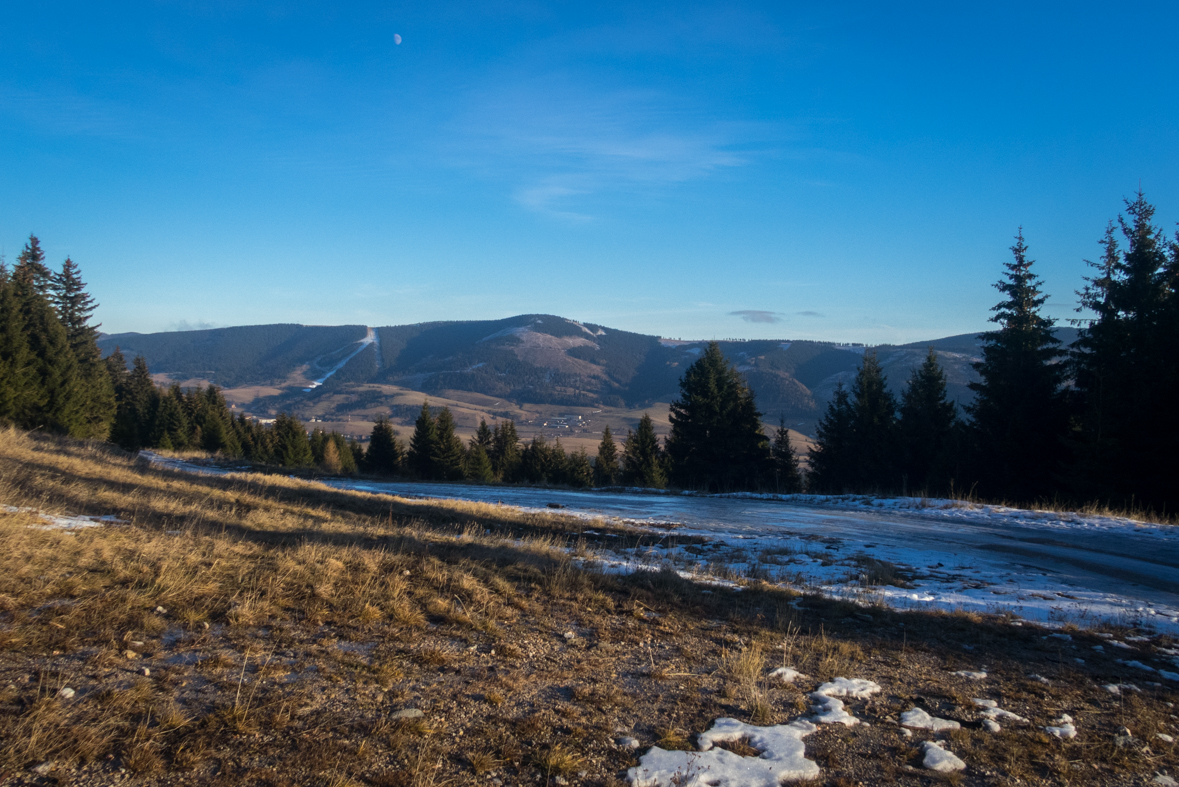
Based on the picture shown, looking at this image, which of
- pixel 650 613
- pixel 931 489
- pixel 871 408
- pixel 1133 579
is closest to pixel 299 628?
pixel 650 613

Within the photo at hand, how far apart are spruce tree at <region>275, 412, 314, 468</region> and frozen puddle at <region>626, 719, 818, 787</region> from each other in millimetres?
68709

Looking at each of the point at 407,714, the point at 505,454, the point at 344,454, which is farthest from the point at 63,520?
the point at 344,454

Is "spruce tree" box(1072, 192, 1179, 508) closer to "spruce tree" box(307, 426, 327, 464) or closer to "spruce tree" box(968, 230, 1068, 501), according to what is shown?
"spruce tree" box(968, 230, 1068, 501)

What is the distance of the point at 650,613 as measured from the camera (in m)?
7.16

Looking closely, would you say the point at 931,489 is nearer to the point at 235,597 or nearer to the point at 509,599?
the point at 509,599

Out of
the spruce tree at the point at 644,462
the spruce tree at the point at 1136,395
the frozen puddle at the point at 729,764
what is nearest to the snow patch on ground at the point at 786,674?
the frozen puddle at the point at 729,764

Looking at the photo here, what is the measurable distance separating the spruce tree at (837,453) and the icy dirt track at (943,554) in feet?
108

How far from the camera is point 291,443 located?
67688 mm

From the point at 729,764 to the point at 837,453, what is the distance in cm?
5396

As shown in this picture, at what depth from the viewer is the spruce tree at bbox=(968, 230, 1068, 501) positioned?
3234 cm

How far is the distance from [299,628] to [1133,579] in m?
12.7

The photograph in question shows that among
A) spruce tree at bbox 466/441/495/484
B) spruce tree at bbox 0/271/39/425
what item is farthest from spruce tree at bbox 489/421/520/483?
spruce tree at bbox 0/271/39/425

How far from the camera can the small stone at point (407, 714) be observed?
12.9 ft

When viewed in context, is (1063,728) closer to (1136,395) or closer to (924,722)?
(924,722)
